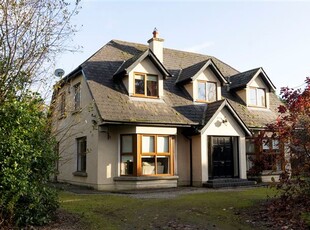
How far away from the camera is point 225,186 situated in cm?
1867

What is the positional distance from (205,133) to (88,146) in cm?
645

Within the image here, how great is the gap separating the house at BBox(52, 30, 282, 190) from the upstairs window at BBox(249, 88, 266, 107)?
1.07ft

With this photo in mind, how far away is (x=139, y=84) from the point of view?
773 inches

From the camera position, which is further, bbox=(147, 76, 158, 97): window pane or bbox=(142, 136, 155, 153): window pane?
bbox=(147, 76, 158, 97): window pane

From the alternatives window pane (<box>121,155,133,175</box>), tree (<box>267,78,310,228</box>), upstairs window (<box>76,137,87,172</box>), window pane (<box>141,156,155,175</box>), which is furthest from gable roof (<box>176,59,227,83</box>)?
tree (<box>267,78,310,228</box>)

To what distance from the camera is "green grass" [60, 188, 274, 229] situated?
9.71 meters

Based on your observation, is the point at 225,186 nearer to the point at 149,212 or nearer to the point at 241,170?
the point at 241,170

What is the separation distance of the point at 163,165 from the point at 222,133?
385cm

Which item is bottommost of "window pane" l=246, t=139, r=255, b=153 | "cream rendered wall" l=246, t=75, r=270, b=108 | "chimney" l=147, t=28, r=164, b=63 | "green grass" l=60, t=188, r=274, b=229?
"green grass" l=60, t=188, r=274, b=229

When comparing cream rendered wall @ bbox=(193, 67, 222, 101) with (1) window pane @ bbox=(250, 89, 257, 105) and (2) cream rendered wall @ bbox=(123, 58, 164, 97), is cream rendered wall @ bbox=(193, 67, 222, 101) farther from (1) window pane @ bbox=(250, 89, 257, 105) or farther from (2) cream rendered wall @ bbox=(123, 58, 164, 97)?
(1) window pane @ bbox=(250, 89, 257, 105)

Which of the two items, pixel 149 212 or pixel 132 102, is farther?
pixel 132 102

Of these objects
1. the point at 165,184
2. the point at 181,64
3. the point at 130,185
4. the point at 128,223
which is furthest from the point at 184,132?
the point at 128,223

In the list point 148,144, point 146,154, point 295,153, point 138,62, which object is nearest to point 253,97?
point 138,62

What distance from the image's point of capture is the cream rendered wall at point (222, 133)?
19.0 metres
